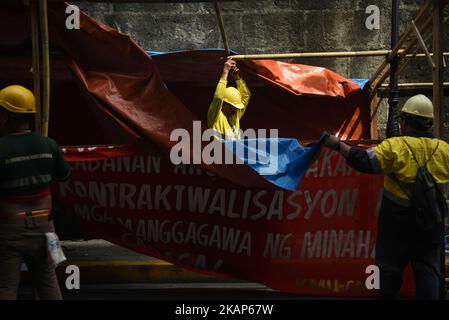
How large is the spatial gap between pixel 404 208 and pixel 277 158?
1.22 meters

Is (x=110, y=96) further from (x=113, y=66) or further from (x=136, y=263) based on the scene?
(x=136, y=263)

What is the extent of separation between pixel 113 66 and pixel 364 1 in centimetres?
478

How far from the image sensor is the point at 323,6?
1024 cm

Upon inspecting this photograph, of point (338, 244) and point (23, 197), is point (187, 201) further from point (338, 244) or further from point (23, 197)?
point (23, 197)

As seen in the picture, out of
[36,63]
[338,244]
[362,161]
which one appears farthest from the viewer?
[338,244]

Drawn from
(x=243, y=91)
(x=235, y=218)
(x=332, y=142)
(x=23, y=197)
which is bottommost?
(x=235, y=218)

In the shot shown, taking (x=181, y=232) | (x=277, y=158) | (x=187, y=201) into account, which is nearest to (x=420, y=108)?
(x=277, y=158)

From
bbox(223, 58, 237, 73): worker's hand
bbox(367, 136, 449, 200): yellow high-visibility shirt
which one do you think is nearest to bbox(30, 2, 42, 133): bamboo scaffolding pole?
bbox(223, 58, 237, 73): worker's hand

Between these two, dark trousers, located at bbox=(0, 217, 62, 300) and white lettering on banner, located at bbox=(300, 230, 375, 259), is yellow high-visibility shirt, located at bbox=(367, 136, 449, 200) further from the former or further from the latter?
dark trousers, located at bbox=(0, 217, 62, 300)

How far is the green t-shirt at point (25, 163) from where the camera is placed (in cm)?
500

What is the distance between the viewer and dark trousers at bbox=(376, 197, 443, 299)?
529 centimetres

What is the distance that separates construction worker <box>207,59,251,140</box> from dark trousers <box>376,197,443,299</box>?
7.49 ft

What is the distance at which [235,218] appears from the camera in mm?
6488
